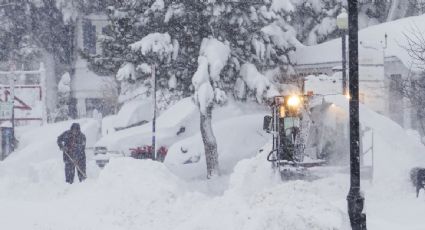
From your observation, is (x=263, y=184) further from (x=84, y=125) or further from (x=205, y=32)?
(x=84, y=125)

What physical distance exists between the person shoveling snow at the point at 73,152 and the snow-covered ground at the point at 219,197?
523 millimetres

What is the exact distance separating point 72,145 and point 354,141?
8.58 m

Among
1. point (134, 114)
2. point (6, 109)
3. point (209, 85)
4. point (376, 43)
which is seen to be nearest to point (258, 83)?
point (209, 85)

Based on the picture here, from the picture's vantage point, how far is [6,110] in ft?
64.4

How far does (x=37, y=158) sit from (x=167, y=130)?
494 cm

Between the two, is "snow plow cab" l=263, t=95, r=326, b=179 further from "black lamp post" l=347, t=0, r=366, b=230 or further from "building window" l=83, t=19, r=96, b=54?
"building window" l=83, t=19, r=96, b=54

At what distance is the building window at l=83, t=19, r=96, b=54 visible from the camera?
37.6 m

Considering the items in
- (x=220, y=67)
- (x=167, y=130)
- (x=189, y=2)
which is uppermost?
(x=189, y=2)

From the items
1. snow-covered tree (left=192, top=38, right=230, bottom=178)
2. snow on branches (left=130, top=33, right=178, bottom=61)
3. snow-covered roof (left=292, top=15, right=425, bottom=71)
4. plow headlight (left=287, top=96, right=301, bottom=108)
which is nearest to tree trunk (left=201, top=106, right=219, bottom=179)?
snow-covered tree (left=192, top=38, right=230, bottom=178)

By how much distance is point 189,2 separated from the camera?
55.9ft

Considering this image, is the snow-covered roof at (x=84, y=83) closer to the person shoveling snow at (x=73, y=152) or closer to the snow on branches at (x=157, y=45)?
the snow on branches at (x=157, y=45)

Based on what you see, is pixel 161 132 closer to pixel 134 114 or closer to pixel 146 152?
pixel 146 152

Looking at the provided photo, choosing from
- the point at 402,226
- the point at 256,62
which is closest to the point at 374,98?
the point at 256,62

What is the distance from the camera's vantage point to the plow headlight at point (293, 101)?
43.6ft
